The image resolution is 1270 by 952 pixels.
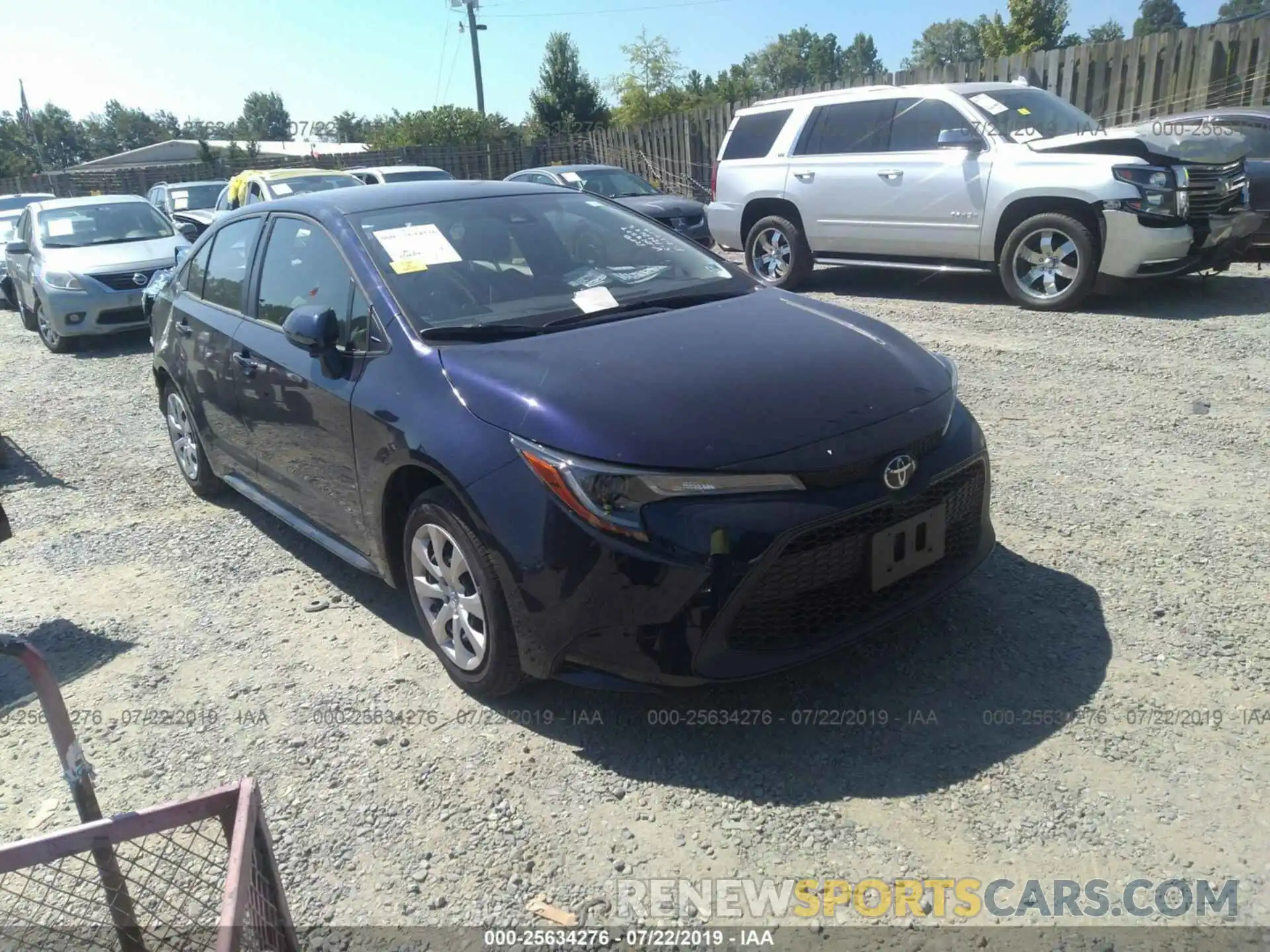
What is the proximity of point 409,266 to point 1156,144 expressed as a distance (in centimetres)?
715

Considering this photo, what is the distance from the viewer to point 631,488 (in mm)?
2834

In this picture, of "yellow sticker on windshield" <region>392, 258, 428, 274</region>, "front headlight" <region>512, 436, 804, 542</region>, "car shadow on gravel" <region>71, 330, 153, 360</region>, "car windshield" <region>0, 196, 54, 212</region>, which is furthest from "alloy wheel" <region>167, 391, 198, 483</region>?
"car windshield" <region>0, 196, 54, 212</region>

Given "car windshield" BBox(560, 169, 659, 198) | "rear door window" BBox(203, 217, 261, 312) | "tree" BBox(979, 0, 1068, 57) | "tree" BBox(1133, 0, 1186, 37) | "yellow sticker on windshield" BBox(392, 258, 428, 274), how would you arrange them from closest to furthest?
"yellow sticker on windshield" BBox(392, 258, 428, 274) < "rear door window" BBox(203, 217, 261, 312) < "car windshield" BBox(560, 169, 659, 198) < "tree" BBox(979, 0, 1068, 57) < "tree" BBox(1133, 0, 1186, 37)

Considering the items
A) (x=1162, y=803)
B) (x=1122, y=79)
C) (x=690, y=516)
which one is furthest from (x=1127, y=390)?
(x=1122, y=79)

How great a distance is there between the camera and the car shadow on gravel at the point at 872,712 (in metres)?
2.91

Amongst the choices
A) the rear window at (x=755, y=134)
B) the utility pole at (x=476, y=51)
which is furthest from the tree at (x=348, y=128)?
the rear window at (x=755, y=134)

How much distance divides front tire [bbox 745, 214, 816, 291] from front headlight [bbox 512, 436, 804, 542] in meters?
7.74

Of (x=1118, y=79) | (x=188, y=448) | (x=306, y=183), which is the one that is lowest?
(x=188, y=448)

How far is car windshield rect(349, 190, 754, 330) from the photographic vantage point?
3.71 metres

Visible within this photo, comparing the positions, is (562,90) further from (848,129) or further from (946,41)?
(946,41)

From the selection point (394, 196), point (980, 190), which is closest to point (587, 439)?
point (394, 196)

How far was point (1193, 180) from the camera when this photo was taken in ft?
25.9

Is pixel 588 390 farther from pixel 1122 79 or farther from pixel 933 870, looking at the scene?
pixel 1122 79

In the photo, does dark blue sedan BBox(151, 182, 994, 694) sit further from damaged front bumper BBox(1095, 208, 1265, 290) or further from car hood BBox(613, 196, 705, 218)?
car hood BBox(613, 196, 705, 218)
